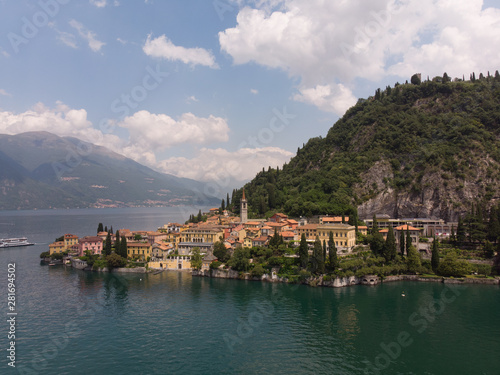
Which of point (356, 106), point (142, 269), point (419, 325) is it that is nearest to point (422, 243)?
point (419, 325)

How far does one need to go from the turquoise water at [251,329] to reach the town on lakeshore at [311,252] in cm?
317

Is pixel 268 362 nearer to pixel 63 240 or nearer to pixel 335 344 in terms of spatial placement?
pixel 335 344

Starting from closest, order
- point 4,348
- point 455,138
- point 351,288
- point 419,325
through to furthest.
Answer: point 4,348, point 419,325, point 351,288, point 455,138

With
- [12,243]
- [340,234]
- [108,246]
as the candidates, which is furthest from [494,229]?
[12,243]

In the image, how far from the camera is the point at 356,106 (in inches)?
4520

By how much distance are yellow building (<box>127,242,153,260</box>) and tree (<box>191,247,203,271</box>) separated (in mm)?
9215

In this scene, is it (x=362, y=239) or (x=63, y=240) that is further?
(x=63, y=240)

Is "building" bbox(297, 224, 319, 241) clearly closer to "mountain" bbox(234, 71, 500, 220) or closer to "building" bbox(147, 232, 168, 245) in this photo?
"mountain" bbox(234, 71, 500, 220)

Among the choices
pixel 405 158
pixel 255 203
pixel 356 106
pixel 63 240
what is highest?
pixel 356 106

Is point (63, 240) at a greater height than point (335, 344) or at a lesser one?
greater

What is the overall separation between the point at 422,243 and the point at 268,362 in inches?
1786

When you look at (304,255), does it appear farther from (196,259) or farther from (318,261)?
(196,259)

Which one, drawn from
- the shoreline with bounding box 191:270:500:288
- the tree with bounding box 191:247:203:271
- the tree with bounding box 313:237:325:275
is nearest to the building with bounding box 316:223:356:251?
the shoreline with bounding box 191:270:500:288

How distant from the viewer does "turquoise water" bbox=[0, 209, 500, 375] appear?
24766 millimetres
